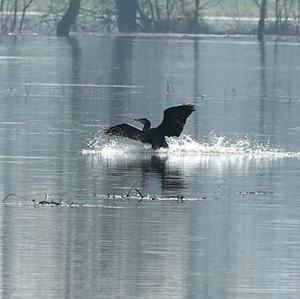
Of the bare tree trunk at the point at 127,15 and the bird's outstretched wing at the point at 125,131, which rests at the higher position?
A: the bare tree trunk at the point at 127,15

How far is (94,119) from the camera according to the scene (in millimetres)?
28594

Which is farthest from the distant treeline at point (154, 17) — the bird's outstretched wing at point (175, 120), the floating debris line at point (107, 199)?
the floating debris line at point (107, 199)

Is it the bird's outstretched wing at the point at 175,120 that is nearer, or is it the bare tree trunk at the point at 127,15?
the bird's outstretched wing at the point at 175,120

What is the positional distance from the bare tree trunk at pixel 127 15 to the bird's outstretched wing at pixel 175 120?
164ft

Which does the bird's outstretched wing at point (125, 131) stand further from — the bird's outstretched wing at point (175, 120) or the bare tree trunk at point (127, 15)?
the bare tree trunk at point (127, 15)

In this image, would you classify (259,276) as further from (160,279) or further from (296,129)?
(296,129)

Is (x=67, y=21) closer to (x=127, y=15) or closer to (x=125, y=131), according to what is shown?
(x=127, y=15)

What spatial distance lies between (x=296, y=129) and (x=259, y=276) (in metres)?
13.6

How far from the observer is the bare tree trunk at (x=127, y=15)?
240 ft

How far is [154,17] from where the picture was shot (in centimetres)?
7475

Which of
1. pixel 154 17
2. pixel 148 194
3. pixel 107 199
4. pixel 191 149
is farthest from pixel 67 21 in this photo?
pixel 107 199

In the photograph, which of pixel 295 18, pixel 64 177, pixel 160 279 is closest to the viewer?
pixel 160 279

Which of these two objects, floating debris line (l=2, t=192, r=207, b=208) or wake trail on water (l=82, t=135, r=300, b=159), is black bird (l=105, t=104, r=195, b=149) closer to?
wake trail on water (l=82, t=135, r=300, b=159)

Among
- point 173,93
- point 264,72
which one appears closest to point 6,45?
point 264,72
